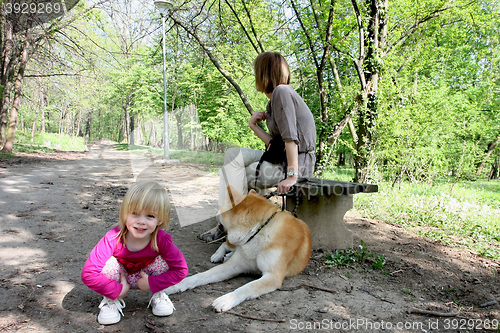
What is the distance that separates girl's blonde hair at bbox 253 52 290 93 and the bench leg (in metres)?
1.34

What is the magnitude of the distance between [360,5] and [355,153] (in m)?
3.27

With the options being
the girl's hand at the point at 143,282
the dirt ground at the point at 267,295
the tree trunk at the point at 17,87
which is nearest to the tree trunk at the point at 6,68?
the tree trunk at the point at 17,87

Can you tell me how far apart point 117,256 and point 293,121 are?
73.4 inches

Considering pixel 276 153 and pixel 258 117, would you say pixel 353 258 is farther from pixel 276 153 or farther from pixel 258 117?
pixel 258 117

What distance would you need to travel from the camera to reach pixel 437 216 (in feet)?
16.2

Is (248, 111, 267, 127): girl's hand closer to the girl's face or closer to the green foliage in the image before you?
the green foliage

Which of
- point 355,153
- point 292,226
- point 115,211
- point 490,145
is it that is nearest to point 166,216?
point 292,226

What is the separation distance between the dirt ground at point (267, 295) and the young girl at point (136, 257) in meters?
0.14

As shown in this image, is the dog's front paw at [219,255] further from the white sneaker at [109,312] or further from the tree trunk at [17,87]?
the tree trunk at [17,87]

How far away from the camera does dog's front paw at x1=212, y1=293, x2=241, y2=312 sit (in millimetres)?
2186

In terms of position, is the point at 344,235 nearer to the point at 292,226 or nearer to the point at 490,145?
the point at 292,226

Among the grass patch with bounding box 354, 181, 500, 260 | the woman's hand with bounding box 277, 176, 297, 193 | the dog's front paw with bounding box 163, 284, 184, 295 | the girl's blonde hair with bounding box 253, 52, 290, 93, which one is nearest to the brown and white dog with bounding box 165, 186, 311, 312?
the dog's front paw with bounding box 163, 284, 184, 295

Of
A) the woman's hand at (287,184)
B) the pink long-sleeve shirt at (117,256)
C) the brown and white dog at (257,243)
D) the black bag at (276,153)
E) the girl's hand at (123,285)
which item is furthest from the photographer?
the black bag at (276,153)

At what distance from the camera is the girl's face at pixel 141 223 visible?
192cm
